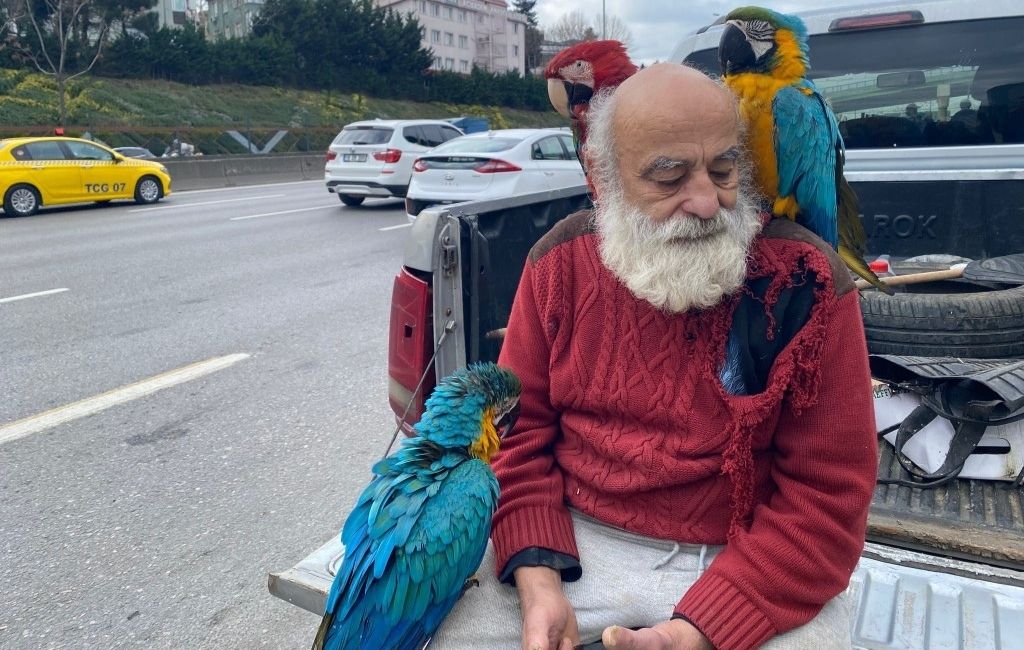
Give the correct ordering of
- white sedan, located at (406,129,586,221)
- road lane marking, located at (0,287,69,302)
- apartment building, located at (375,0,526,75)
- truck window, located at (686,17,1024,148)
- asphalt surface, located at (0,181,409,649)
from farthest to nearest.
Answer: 1. apartment building, located at (375,0,526,75)
2. white sedan, located at (406,129,586,221)
3. road lane marking, located at (0,287,69,302)
4. truck window, located at (686,17,1024,148)
5. asphalt surface, located at (0,181,409,649)

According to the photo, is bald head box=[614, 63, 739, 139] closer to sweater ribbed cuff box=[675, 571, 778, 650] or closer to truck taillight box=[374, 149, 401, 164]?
sweater ribbed cuff box=[675, 571, 778, 650]

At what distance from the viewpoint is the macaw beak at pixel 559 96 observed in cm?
250

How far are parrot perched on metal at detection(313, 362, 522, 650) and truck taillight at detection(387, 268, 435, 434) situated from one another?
0.65 meters

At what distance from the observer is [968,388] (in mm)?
2367

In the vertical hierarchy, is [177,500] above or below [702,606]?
below

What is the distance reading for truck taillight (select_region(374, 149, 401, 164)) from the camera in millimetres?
15070

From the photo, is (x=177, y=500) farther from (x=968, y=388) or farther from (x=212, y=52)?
(x=212, y=52)

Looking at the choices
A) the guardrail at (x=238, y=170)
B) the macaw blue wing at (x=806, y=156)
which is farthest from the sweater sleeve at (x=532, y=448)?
the guardrail at (x=238, y=170)

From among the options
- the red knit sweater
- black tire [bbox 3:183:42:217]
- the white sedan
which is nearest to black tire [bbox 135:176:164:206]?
black tire [bbox 3:183:42:217]

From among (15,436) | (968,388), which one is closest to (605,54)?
(968,388)

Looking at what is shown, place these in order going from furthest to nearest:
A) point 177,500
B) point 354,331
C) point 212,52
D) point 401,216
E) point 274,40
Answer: point 274,40
point 212,52
point 401,216
point 354,331
point 177,500

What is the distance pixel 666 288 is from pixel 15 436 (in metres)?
4.25

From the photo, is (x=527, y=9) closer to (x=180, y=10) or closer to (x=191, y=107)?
(x=180, y=10)

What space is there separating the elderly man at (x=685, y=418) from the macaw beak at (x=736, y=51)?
0.93 meters
